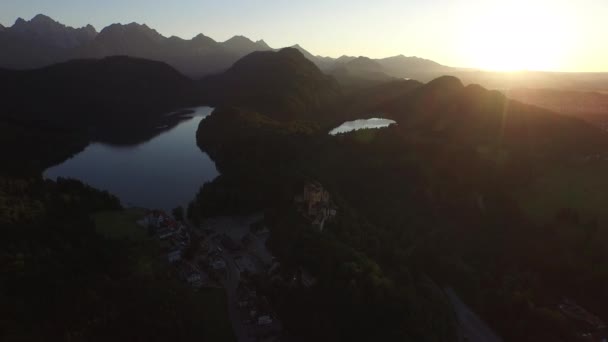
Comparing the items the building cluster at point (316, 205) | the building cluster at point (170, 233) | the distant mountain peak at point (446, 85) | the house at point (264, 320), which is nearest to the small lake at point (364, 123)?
the distant mountain peak at point (446, 85)

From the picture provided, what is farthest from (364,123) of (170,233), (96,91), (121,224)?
(96,91)

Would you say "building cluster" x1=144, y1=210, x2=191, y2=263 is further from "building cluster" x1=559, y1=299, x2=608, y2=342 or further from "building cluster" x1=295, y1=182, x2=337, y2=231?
"building cluster" x1=559, y1=299, x2=608, y2=342

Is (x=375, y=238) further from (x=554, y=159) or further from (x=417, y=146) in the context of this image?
(x=554, y=159)

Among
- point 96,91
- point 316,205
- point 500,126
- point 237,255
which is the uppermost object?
point 96,91

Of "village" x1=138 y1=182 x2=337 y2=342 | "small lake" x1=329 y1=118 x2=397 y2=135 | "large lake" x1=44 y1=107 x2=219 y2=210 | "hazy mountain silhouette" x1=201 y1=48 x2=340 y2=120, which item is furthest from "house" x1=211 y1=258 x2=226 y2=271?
"hazy mountain silhouette" x1=201 y1=48 x2=340 y2=120

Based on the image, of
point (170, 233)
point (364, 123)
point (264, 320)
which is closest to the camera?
point (264, 320)

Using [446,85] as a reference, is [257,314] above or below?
below

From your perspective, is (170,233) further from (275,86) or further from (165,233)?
(275,86)

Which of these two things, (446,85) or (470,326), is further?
(446,85)
